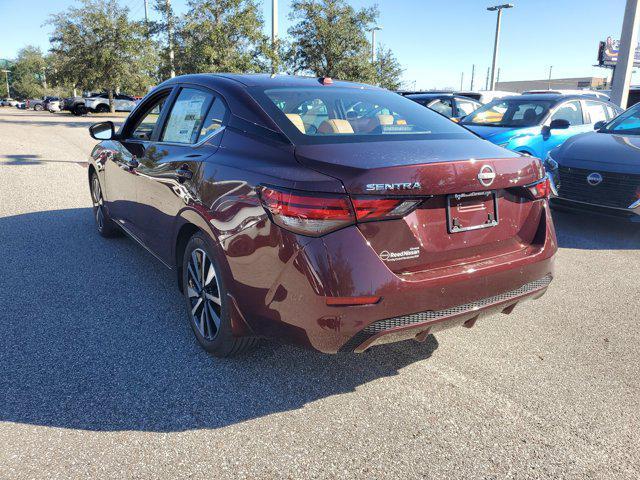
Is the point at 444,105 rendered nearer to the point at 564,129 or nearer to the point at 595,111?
the point at 595,111

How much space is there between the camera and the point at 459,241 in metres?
2.59

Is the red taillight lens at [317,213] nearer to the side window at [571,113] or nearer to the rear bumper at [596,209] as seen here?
the rear bumper at [596,209]

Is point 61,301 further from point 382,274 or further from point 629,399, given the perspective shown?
point 629,399

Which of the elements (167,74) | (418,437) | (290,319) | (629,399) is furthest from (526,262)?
(167,74)

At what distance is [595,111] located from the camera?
937 cm

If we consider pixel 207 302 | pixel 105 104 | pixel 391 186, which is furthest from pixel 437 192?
pixel 105 104

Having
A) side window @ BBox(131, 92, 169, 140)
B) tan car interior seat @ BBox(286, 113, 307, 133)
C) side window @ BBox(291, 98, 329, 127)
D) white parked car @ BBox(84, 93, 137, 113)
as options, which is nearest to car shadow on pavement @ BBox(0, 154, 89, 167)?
side window @ BBox(131, 92, 169, 140)

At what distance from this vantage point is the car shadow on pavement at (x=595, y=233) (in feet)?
19.1

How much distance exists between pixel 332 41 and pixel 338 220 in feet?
65.0

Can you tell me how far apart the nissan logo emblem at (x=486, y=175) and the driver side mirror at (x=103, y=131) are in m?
3.62

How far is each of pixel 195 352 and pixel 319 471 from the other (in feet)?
4.23

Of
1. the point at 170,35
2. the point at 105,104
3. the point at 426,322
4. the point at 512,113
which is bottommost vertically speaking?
the point at 426,322

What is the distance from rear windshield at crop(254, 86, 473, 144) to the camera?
2.84 m

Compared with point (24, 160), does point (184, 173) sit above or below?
above
